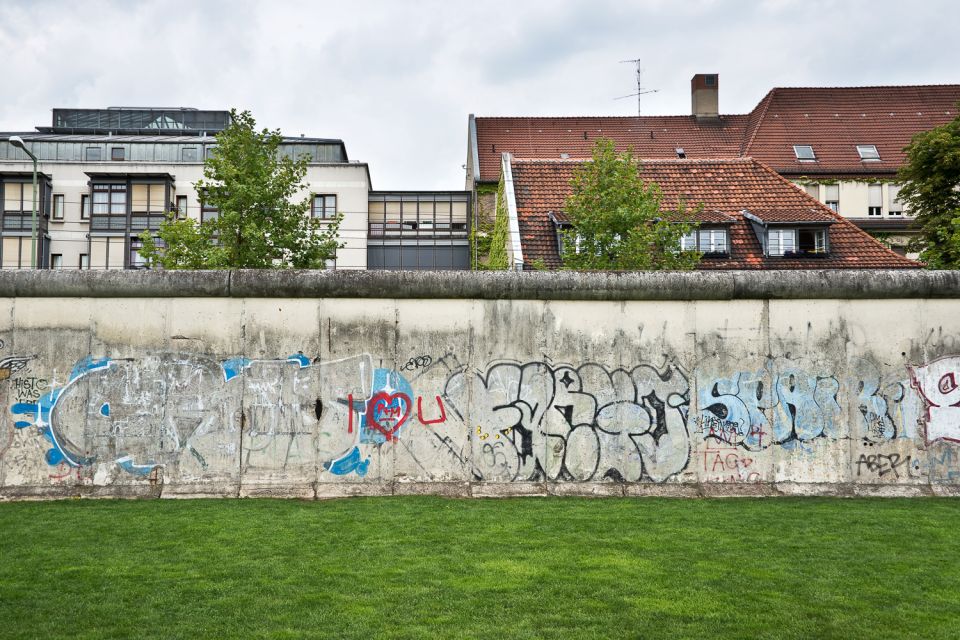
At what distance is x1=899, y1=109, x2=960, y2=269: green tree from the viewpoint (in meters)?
32.1

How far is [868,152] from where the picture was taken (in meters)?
44.2

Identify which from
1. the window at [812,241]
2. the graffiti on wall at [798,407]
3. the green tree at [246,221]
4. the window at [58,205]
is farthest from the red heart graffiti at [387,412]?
the window at [58,205]

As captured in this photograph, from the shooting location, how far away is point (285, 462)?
1057cm

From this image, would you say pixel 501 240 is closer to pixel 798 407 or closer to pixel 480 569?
pixel 798 407

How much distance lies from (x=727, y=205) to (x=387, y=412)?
70.5 ft

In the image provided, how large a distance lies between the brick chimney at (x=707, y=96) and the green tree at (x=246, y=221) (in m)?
31.8

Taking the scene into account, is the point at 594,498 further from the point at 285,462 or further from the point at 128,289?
the point at 128,289

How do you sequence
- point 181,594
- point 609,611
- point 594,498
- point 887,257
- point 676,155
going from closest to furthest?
point 609,611, point 181,594, point 594,498, point 887,257, point 676,155

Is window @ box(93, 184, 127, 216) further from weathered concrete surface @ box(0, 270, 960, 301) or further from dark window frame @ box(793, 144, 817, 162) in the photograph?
weathered concrete surface @ box(0, 270, 960, 301)

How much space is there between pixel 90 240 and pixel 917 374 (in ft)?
155

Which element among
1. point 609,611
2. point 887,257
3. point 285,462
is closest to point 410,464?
point 285,462

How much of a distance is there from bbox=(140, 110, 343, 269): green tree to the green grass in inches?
573

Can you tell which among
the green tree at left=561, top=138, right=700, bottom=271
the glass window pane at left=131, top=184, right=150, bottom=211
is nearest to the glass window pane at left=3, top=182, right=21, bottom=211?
the glass window pane at left=131, top=184, right=150, bottom=211

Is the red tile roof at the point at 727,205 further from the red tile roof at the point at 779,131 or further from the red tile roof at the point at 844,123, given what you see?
the red tile roof at the point at 844,123
